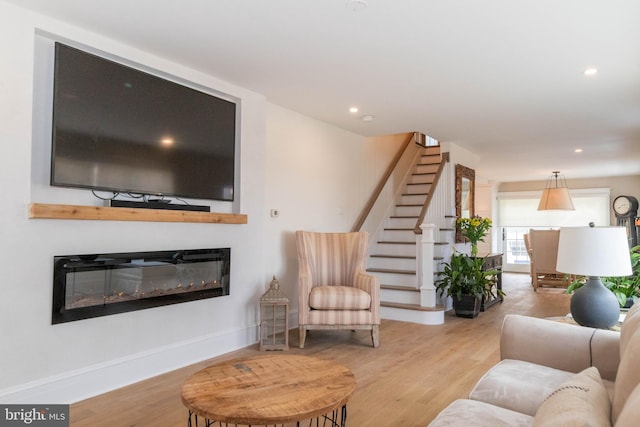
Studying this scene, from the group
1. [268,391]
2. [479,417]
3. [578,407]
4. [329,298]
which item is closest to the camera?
[578,407]

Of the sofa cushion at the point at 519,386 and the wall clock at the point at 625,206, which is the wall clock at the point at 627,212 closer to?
the wall clock at the point at 625,206

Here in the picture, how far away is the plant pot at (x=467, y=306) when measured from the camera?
17.3 feet

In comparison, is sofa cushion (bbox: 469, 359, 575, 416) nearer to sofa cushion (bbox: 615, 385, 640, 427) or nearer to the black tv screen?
sofa cushion (bbox: 615, 385, 640, 427)

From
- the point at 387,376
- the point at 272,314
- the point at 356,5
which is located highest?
the point at 356,5

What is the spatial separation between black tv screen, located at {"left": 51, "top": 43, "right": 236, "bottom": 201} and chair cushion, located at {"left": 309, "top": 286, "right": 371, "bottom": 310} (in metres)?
1.23

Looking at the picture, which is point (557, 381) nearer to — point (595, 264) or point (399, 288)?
point (595, 264)

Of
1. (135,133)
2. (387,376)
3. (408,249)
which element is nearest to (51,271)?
(135,133)

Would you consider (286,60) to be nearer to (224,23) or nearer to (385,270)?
(224,23)

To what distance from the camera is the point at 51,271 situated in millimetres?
2555

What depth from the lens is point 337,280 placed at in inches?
175

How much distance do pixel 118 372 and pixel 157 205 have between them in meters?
1.19

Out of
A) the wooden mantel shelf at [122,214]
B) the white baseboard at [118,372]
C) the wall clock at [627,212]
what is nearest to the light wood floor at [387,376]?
the white baseboard at [118,372]

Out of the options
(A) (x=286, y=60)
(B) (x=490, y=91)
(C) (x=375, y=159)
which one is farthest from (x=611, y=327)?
(C) (x=375, y=159)

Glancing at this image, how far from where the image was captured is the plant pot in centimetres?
527
